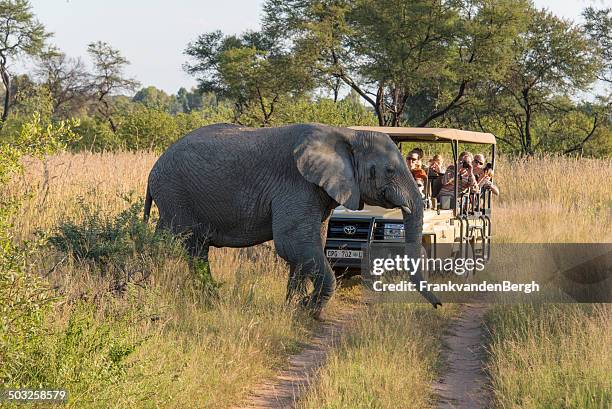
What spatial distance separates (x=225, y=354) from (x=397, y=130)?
4.32 m

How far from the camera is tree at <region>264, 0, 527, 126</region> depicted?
89.4 ft

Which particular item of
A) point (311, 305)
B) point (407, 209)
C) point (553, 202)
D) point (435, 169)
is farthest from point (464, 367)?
point (553, 202)

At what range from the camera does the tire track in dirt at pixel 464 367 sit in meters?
6.28

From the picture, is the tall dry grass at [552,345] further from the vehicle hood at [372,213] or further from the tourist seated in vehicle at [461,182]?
the tourist seated in vehicle at [461,182]

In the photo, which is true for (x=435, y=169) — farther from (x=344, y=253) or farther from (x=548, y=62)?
(x=548, y=62)

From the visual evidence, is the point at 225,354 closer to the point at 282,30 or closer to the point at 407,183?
the point at 407,183

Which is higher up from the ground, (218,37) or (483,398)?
(218,37)

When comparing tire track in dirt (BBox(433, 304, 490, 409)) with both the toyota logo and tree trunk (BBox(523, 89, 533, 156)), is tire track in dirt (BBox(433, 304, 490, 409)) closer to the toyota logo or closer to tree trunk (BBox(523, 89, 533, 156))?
the toyota logo

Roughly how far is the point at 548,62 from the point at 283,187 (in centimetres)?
2520

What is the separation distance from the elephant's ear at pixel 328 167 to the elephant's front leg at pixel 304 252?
0.33m

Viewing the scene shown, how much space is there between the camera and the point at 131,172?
547 inches

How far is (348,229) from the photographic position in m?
9.88

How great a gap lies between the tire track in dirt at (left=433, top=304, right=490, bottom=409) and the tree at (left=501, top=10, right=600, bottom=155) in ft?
75.7

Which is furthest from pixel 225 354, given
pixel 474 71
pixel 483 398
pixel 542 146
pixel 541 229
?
pixel 542 146
